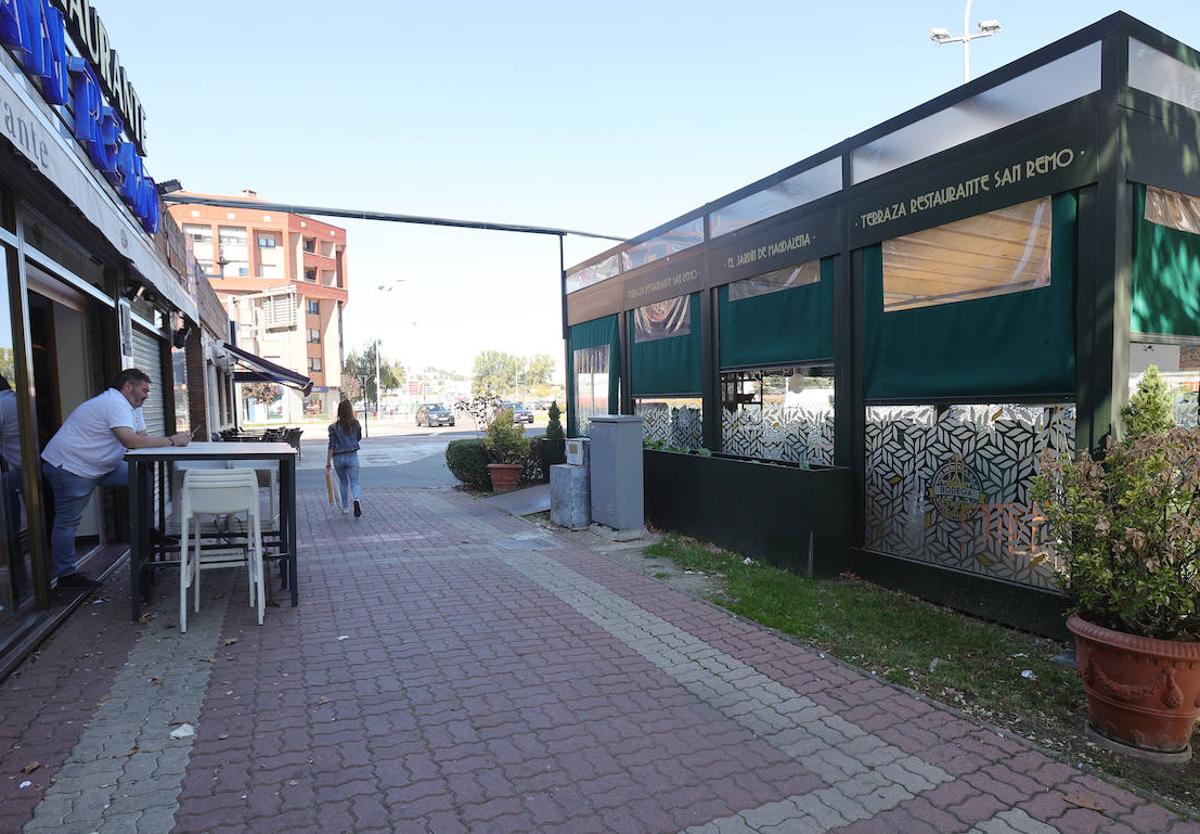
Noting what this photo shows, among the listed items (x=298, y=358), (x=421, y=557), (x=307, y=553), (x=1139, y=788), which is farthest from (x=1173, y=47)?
(x=298, y=358)

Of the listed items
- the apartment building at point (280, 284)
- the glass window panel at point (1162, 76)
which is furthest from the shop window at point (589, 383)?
the apartment building at point (280, 284)

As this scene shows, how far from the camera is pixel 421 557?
7.43 metres

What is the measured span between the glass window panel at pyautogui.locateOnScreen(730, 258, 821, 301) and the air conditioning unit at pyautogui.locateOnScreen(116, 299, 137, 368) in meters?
6.86

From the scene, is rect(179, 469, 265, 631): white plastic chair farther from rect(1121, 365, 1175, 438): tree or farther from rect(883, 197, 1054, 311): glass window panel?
rect(1121, 365, 1175, 438): tree

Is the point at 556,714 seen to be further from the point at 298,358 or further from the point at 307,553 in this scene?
the point at 298,358

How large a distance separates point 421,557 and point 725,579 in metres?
3.30

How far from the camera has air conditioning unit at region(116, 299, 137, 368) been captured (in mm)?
7406

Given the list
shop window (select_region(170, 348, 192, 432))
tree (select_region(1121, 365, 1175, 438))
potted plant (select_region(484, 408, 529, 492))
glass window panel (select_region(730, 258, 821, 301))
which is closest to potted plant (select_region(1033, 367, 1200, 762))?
tree (select_region(1121, 365, 1175, 438))

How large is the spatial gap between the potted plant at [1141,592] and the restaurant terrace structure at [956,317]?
0.66 metres

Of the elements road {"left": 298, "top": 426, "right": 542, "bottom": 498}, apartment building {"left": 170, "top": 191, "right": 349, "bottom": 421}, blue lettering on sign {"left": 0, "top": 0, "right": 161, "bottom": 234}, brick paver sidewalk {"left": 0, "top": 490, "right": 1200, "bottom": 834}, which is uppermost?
apartment building {"left": 170, "top": 191, "right": 349, "bottom": 421}

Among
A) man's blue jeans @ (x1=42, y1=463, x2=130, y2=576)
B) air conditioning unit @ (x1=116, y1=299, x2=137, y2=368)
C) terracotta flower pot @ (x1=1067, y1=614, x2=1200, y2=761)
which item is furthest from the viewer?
air conditioning unit @ (x1=116, y1=299, x2=137, y2=368)

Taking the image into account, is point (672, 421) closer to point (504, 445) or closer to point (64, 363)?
point (504, 445)

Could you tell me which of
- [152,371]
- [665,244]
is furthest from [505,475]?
[152,371]

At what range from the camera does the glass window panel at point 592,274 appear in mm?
11203
